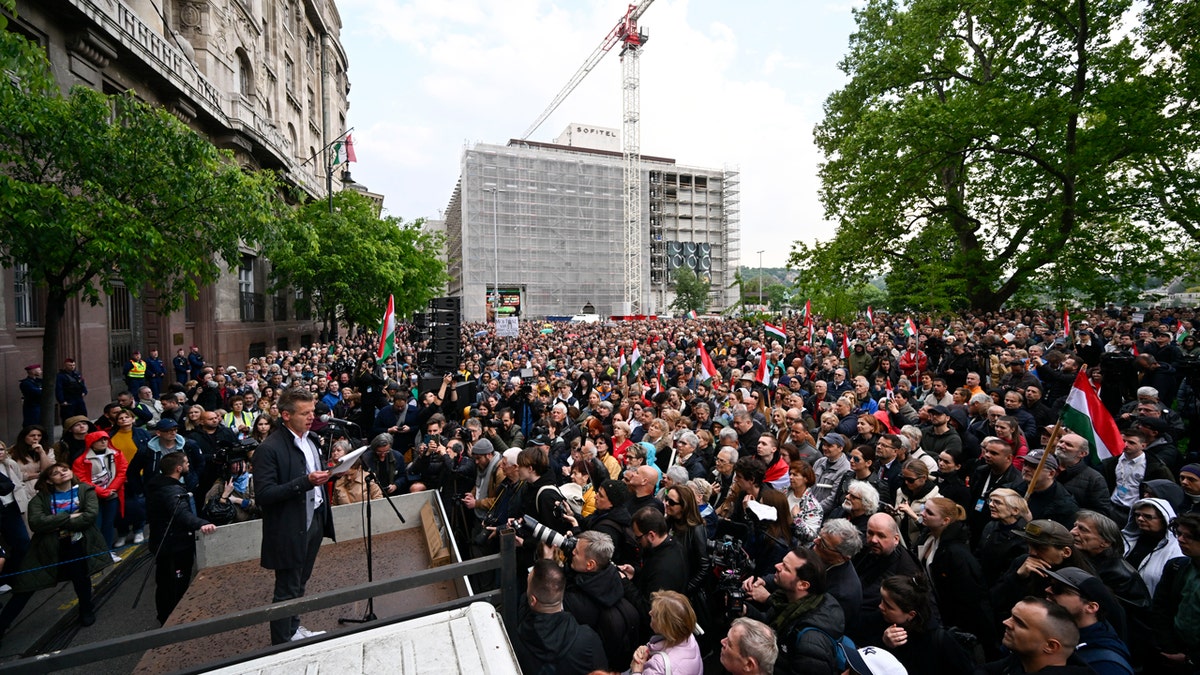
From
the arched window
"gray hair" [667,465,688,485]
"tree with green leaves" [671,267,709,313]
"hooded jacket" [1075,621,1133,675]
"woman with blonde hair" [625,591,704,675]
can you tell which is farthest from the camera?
"tree with green leaves" [671,267,709,313]

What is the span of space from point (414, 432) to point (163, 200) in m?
6.06

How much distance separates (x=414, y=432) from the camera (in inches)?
391

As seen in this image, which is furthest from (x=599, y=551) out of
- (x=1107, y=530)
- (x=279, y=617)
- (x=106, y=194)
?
(x=106, y=194)

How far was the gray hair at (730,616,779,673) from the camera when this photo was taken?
9.35 feet

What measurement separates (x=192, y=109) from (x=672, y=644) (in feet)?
74.9

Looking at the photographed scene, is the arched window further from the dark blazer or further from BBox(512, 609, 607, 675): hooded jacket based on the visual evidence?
BBox(512, 609, 607, 675): hooded jacket

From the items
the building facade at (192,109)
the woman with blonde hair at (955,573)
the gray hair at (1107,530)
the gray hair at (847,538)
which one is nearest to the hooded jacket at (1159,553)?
the gray hair at (1107,530)

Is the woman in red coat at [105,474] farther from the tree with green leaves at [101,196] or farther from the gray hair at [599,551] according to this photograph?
the gray hair at [599,551]

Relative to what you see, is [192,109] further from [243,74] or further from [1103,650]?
[1103,650]

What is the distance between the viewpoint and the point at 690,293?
7844 centimetres

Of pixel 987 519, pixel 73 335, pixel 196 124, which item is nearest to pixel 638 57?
pixel 196 124

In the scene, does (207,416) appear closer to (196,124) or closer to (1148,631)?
(1148,631)

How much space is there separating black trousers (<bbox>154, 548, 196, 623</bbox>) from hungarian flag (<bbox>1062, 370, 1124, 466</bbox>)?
8284mm

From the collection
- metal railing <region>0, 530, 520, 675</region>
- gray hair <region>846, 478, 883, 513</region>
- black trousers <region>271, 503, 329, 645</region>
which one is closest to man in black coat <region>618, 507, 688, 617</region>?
metal railing <region>0, 530, 520, 675</region>
